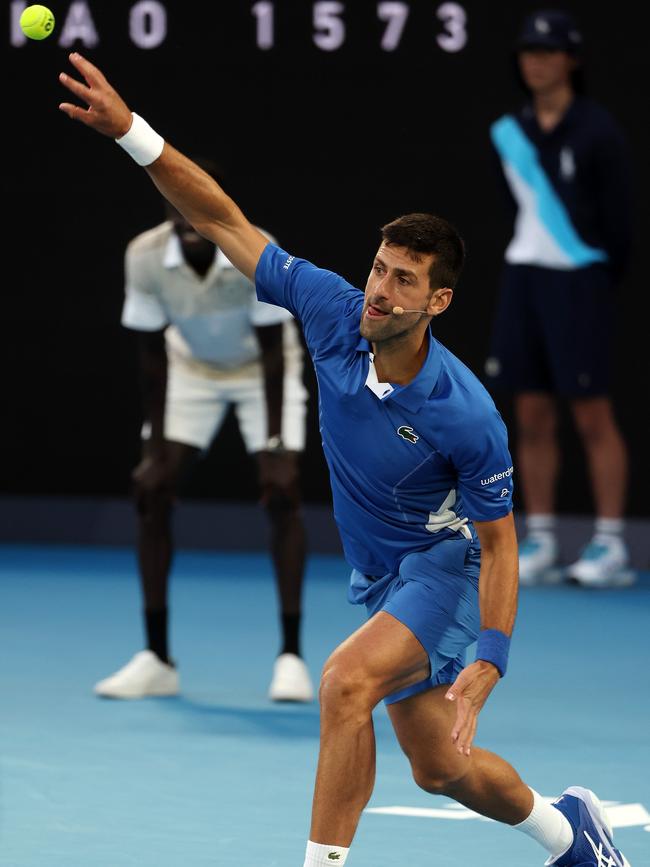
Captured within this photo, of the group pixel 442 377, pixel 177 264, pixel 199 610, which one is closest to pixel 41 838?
pixel 442 377

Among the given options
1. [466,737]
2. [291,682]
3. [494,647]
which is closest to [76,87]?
[494,647]

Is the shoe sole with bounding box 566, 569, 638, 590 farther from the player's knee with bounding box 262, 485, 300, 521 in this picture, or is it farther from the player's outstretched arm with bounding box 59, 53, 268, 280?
the player's outstretched arm with bounding box 59, 53, 268, 280

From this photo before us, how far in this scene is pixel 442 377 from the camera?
474cm

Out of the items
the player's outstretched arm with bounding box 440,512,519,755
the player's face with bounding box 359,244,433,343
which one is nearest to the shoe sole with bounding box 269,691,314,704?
the player's outstretched arm with bounding box 440,512,519,755

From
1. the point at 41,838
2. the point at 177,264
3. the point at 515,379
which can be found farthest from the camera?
the point at 515,379

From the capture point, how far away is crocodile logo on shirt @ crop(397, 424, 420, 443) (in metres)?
4.72

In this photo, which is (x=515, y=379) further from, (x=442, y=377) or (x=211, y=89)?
(x=442, y=377)

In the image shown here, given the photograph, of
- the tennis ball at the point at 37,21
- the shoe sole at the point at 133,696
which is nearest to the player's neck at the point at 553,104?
the shoe sole at the point at 133,696

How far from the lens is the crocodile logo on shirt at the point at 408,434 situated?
472cm

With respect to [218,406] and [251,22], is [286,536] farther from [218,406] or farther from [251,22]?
[251,22]

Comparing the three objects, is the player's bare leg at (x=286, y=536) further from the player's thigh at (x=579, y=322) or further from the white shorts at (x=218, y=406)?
the player's thigh at (x=579, y=322)

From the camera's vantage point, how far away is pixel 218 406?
25.1 ft

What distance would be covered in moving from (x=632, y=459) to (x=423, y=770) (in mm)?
5737

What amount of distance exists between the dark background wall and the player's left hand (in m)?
5.91
